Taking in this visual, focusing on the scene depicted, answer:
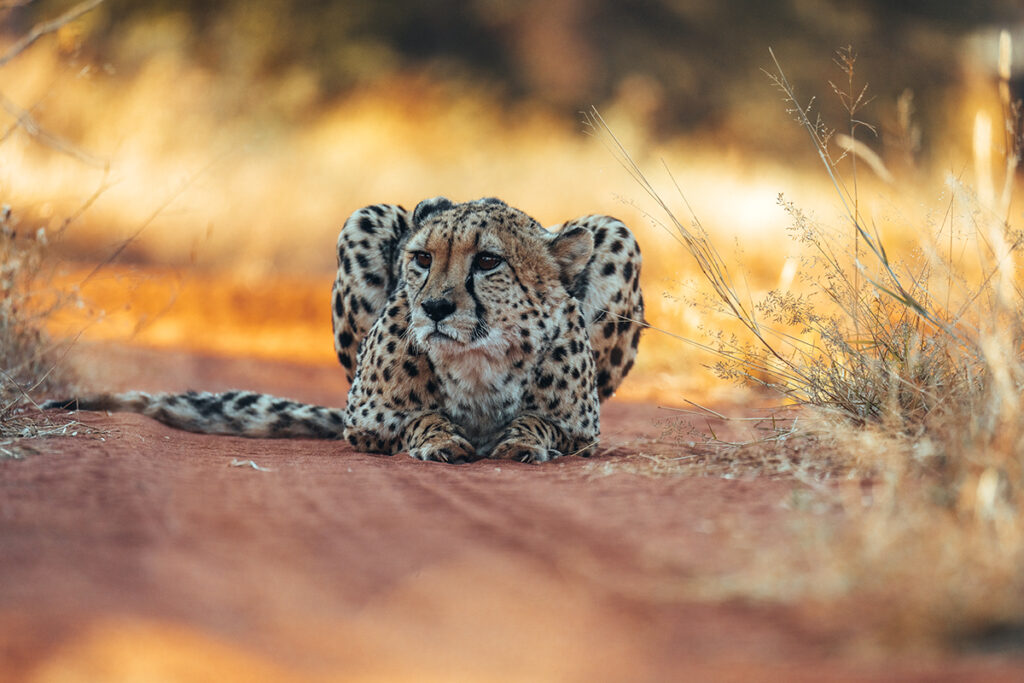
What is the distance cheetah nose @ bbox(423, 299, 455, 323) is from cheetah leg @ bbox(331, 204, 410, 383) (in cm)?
94

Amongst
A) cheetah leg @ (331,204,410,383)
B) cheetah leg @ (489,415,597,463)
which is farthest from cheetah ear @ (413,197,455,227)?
cheetah leg @ (489,415,597,463)

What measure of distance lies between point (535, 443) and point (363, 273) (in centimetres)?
133

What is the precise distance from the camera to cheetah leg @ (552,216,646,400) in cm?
450

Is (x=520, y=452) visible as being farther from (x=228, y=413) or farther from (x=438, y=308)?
(x=228, y=413)

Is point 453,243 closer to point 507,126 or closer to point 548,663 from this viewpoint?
point 548,663

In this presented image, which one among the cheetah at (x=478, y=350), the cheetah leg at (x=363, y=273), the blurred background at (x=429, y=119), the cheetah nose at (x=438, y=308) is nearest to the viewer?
the cheetah nose at (x=438, y=308)

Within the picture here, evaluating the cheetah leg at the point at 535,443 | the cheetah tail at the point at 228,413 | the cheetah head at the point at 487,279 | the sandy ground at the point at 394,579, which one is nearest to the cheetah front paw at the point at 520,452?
the cheetah leg at the point at 535,443

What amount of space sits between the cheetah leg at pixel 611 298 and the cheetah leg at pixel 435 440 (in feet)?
2.81

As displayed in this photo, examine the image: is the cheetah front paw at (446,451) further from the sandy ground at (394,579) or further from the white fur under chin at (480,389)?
the sandy ground at (394,579)

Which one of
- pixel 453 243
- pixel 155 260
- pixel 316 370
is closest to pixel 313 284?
pixel 155 260

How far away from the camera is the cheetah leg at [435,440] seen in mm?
3640

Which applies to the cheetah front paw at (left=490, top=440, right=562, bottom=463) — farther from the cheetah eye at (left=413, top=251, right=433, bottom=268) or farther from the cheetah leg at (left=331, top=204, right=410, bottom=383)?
the cheetah leg at (left=331, top=204, right=410, bottom=383)

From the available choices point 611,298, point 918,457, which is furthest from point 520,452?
point 918,457

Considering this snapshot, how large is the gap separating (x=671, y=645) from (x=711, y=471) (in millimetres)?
1460
